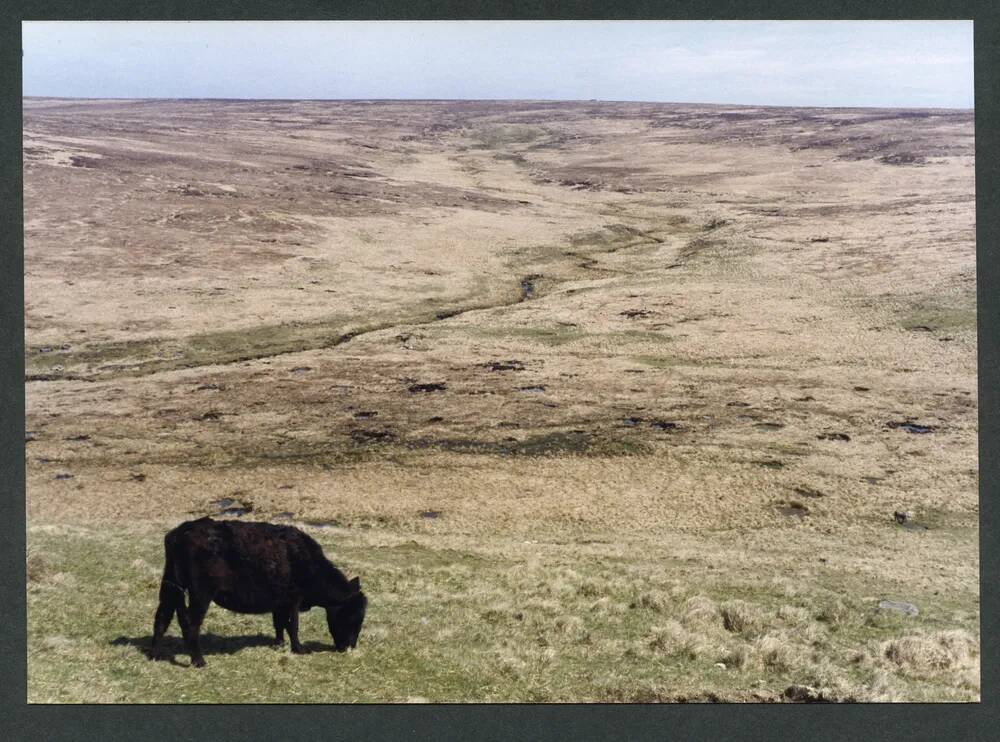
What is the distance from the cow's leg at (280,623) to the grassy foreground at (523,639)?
43 cm

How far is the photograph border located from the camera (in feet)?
60.3

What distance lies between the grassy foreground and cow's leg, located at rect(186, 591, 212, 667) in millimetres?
349

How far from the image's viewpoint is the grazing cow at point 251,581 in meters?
17.5

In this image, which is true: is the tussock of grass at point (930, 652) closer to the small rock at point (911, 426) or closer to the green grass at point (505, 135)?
the small rock at point (911, 426)

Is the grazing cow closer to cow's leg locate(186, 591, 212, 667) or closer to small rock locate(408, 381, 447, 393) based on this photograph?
cow's leg locate(186, 591, 212, 667)

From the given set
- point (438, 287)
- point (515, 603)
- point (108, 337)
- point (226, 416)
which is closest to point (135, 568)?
point (515, 603)

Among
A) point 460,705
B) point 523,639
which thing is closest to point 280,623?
point 460,705

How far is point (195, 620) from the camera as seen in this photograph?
57.1ft

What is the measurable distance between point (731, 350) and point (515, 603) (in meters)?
32.0

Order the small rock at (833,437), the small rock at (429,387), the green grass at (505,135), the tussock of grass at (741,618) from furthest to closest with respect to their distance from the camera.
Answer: the green grass at (505,135)
the small rock at (429,387)
the small rock at (833,437)
the tussock of grass at (741,618)

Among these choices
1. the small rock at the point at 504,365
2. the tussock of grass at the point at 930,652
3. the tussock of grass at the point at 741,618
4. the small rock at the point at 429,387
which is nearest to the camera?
the tussock of grass at the point at 930,652

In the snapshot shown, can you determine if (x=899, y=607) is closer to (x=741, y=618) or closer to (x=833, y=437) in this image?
(x=741, y=618)

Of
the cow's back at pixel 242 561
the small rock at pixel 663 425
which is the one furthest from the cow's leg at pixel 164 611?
the small rock at pixel 663 425

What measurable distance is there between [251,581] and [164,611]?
5.95 ft
